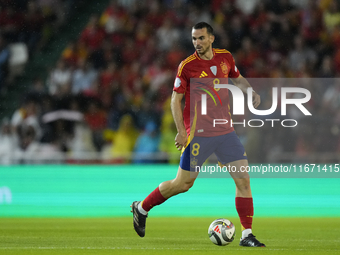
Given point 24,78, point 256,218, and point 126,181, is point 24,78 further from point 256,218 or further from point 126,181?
point 256,218

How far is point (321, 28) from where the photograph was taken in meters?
14.3

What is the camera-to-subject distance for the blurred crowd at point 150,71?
38.3 feet

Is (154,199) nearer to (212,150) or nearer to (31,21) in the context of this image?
(212,150)

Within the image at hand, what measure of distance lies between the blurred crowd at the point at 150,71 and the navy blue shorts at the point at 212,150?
460 cm

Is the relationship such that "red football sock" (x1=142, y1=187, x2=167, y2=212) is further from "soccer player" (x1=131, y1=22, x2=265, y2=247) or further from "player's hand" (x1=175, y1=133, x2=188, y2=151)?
"player's hand" (x1=175, y1=133, x2=188, y2=151)

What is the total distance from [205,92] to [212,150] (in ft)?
2.08

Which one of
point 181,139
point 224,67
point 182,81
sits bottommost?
point 181,139

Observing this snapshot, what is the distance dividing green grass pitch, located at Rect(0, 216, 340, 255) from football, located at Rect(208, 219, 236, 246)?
8 cm

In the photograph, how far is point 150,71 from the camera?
1493 centimetres

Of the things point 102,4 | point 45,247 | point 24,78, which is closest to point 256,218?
point 45,247

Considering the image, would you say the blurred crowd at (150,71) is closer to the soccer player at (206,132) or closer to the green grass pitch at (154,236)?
the green grass pitch at (154,236)

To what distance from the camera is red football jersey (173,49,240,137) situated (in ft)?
22.2

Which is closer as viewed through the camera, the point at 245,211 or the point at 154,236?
the point at 245,211

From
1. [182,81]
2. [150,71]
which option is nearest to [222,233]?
[182,81]
